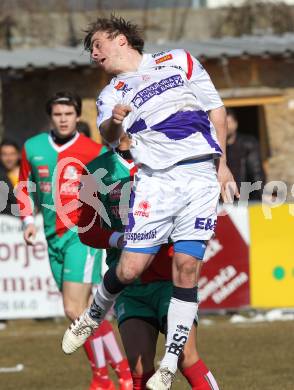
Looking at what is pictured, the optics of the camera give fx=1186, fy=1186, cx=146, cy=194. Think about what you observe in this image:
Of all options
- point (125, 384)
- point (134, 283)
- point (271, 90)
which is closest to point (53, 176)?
point (125, 384)

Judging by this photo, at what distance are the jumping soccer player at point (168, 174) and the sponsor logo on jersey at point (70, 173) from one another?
2.29 metres

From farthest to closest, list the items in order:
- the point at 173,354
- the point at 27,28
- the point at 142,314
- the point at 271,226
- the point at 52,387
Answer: the point at 27,28, the point at 271,226, the point at 52,387, the point at 142,314, the point at 173,354

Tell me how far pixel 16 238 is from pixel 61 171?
13.3 feet

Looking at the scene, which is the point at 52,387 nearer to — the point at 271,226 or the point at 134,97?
the point at 134,97

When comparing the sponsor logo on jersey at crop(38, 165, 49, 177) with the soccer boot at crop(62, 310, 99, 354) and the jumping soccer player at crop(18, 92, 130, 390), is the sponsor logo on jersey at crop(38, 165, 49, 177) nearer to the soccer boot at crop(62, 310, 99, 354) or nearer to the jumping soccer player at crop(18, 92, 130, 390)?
the jumping soccer player at crop(18, 92, 130, 390)

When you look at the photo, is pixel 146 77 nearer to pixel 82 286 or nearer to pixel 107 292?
pixel 107 292

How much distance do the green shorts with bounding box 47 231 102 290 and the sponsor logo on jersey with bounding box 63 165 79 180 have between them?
0.42 metres

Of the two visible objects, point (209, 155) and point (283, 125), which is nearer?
point (209, 155)

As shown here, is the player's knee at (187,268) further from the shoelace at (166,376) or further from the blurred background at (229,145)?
the blurred background at (229,145)

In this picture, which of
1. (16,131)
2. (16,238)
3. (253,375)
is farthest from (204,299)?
(16,131)

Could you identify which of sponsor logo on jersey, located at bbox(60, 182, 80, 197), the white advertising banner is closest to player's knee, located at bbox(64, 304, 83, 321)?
sponsor logo on jersey, located at bbox(60, 182, 80, 197)

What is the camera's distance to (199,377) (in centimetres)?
680

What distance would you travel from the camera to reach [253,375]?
931 centimetres

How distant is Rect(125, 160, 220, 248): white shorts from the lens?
21.6 feet
